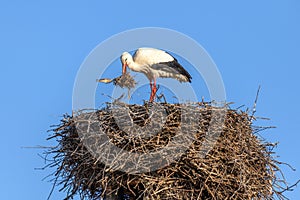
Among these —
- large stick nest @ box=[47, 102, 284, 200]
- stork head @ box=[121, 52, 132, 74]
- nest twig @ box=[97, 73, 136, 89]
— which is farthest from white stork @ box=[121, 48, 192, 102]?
large stick nest @ box=[47, 102, 284, 200]

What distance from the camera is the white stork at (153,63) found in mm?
9617

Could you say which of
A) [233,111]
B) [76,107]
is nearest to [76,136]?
[76,107]

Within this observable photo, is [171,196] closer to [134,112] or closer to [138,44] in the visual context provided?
[134,112]

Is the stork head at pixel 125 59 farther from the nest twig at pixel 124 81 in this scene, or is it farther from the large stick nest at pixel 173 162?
the large stick nest at pixel 173 162

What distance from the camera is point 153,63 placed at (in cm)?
970

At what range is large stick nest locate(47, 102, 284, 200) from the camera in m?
7.40

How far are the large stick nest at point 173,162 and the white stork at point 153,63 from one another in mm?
1668

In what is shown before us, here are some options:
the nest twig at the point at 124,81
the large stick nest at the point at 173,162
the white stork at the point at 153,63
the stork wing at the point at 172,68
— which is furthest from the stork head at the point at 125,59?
the large stick nest at the point at 173,162

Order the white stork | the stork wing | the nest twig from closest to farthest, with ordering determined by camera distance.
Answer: the nest twig, the stork wing, the white stork

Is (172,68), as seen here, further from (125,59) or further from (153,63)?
(125,59)

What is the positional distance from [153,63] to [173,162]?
2580mm

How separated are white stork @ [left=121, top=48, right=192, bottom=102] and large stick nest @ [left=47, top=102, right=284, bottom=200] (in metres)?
1.67

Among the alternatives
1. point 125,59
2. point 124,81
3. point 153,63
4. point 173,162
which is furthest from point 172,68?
point 173,162

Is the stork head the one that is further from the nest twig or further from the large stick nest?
the large stick nest
